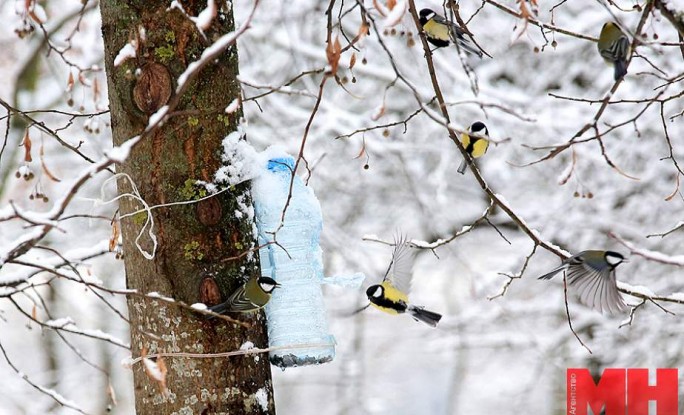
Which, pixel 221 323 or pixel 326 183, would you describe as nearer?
pixel 221 323

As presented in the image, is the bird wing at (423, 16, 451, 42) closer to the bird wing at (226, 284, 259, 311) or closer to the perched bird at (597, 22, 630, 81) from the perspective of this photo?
the perched bird at (597, 22, 630, 81)

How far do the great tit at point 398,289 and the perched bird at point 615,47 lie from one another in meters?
0.61

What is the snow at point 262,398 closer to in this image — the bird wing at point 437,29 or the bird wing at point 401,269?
the bird wing at point 401,269

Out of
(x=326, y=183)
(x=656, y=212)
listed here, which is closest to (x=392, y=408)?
(x=326, y=183)

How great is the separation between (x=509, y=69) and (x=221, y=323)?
485cm

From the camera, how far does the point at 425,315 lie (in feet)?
5.92

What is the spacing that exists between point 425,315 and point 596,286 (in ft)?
1.28

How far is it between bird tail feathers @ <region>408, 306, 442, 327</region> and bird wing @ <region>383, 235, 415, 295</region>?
0.09 meters

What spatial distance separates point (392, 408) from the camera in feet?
30.0

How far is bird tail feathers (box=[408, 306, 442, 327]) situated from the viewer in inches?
69.2

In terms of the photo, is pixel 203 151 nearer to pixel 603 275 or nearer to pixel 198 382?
pixel 198 382

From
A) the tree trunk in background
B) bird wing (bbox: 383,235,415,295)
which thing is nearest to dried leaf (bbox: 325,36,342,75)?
the tree trunk in background

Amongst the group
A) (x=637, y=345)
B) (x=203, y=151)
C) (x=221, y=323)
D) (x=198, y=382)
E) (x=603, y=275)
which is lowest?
(x=198, y=382)

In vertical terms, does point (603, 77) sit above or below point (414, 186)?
above
